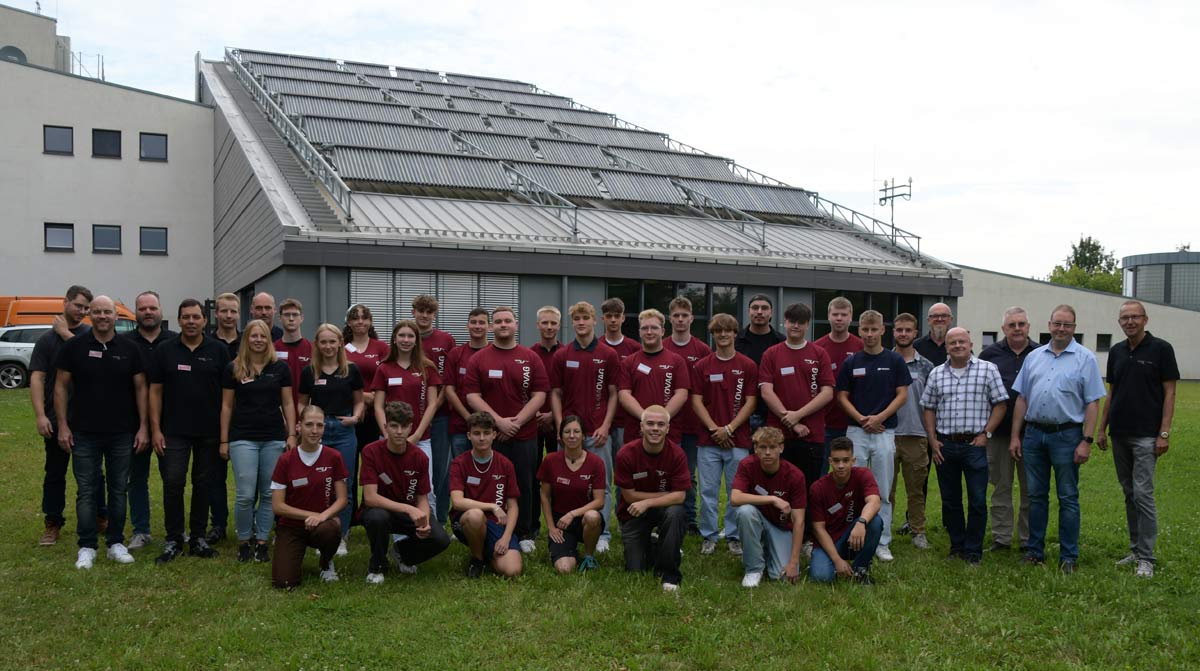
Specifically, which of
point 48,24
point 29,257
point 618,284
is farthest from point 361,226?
point 48,24

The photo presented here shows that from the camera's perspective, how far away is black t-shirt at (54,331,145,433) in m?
6.86

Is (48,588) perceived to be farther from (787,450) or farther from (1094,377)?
(1094,377)

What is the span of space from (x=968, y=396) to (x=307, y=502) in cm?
524

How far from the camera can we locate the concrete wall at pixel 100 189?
2834cm

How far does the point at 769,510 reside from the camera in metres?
6.61

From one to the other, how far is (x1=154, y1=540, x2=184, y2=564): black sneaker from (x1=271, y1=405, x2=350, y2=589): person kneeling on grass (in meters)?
0.93

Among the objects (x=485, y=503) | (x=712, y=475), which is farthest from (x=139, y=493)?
(x=712, y=475)

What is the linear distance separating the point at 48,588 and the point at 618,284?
46.4ft

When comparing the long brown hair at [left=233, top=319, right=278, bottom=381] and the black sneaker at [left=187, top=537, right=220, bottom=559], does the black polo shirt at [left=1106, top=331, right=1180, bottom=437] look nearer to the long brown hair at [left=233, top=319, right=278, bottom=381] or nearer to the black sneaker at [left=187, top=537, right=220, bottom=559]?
the long brown hair at [left=233, top=319, right=278, bottom=381]

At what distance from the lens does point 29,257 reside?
28.4 meters

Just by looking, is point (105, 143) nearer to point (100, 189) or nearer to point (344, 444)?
point (100, 189)

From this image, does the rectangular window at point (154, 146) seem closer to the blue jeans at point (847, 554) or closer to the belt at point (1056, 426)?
the blue jeans at point (847, 554)

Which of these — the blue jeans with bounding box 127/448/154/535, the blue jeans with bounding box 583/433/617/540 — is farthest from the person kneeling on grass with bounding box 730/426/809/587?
the blue jeans with bounding box 127/448/154/535

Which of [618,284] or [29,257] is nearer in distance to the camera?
[618,284]
